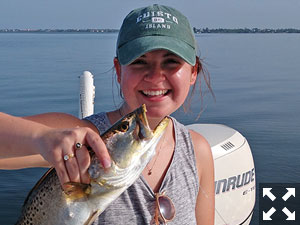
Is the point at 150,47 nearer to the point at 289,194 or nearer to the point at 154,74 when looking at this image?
the point at 154,74

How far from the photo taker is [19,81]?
66.8 ft

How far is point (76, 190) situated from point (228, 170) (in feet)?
10.7

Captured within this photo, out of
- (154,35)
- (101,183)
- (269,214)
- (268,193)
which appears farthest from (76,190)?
(268,193)

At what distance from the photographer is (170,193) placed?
2385 millimetres

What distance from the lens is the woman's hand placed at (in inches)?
63.3

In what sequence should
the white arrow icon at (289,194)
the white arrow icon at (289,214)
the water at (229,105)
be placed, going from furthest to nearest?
1. the water at (229,105)
2. the white arrow icon at (289,194)
3. the white arrow icon at (289,214)

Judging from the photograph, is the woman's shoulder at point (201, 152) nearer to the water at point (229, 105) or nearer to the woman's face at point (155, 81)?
the woman's face at point (155, 81)

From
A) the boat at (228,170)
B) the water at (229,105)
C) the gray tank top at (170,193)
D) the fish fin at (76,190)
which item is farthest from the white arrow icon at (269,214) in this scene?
the fish fin at (76,190)

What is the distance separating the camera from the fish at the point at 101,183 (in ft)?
5.55

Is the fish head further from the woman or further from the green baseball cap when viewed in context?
the green baseball cap

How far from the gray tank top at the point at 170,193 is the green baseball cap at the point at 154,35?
18.2 inches

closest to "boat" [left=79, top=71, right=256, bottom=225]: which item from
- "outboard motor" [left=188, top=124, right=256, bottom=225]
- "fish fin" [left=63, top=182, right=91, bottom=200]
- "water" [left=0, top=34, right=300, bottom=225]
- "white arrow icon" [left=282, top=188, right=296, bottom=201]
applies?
"outboard motor" [left=188, top=124, right=256, bottom=225]

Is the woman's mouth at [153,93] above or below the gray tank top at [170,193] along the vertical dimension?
above

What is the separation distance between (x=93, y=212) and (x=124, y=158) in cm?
25
